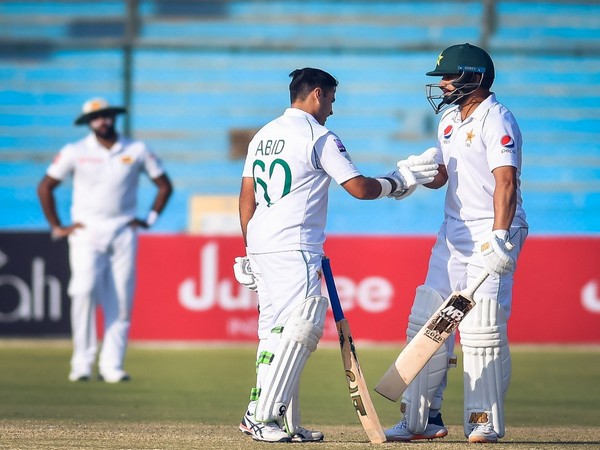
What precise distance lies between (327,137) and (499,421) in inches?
61.3

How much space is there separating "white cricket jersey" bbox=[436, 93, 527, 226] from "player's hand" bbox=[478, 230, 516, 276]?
13.4 inches

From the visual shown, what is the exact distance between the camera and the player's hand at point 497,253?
6059mm

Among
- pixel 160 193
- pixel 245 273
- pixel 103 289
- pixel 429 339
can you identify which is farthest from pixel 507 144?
pixel 160 193

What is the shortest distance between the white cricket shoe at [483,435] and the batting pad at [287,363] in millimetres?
871

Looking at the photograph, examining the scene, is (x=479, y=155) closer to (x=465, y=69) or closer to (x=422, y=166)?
(x=422, y=166)

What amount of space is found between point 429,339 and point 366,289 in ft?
23.9

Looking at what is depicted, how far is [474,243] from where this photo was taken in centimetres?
645

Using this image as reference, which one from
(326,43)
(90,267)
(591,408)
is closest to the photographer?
(591,408)

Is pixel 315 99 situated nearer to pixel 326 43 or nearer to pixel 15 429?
pixel 15 429

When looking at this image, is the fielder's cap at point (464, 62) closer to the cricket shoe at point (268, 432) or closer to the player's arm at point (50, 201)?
the cricket shoe at point (268, 432)

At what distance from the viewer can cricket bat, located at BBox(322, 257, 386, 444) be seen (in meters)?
6.26

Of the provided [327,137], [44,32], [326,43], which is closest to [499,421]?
[327,137]

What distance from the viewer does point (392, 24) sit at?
20.2m

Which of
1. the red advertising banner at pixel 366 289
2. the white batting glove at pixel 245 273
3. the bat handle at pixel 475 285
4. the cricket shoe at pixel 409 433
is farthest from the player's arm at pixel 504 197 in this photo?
the red advertising banner at pixel 366 289
